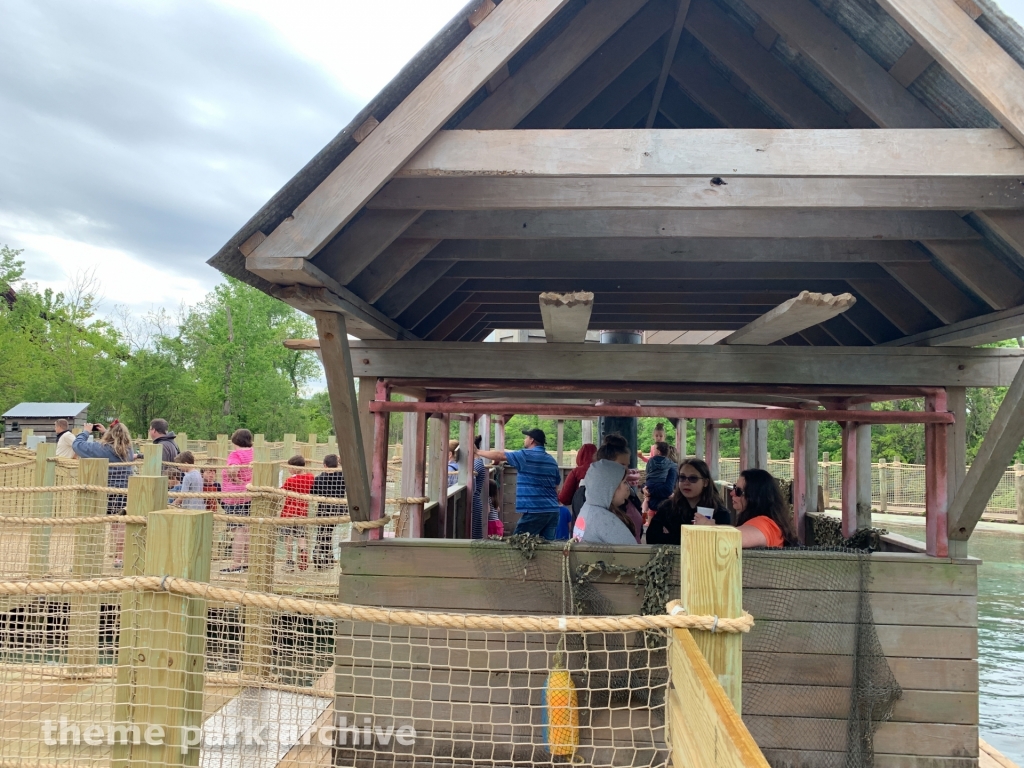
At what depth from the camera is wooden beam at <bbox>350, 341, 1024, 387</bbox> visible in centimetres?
420

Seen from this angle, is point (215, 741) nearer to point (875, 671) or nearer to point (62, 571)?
point (62, 571)

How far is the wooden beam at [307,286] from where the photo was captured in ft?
9.75

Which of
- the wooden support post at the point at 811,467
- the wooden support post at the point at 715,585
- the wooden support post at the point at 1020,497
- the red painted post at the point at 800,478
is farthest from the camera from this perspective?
the wooden support post at the point at 1020,497

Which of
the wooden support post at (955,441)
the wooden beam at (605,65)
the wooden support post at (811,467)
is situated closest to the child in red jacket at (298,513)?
the wooden beam at (605,65)

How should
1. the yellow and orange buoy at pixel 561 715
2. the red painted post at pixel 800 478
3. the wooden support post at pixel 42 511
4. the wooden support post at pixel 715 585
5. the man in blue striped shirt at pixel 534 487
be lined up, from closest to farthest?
the wooden support post at pixel 715 585
the yellow and orange buoy at pixel 561 715
the man in blue striped shirt at pixel 534 487
the wooden support post at pixel 42 511
the red painted post at pixel 800 478

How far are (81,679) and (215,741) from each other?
1.63 m

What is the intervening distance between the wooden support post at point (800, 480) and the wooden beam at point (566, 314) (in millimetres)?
3701

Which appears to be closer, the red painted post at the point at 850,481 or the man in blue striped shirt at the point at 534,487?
the red painted post at the point at 850,481

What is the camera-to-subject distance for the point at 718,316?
21.2 ft

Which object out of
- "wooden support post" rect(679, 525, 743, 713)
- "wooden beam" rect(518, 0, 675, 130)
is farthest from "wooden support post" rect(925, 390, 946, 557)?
"wooden support post" rect(679, 525, 743, 713)

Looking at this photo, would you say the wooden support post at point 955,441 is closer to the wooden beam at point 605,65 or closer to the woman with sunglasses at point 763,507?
the woman with sunglasses at point 763,507

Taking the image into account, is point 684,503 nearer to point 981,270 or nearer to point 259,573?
point 981,270

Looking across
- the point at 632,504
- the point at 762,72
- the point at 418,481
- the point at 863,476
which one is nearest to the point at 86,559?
the point at 418,481

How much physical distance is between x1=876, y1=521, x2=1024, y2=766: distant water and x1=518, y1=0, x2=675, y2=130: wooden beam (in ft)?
21.6
